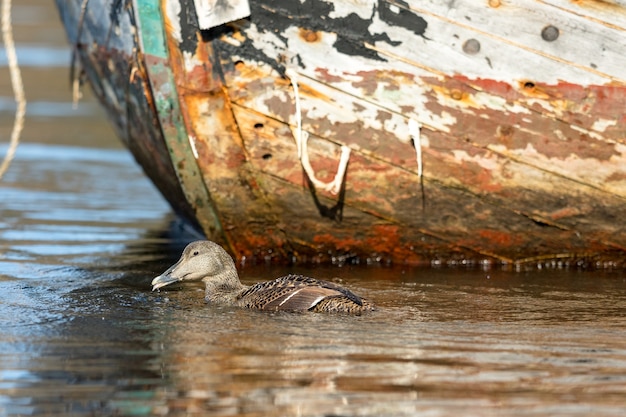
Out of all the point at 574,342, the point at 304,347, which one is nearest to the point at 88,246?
the point at 304,347

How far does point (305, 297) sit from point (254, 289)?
0.45m

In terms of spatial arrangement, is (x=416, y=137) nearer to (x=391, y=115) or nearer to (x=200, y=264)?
(x=391, y=115)

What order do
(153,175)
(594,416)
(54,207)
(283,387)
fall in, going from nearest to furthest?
1. (594,416)
2. (283,387)
3. (153,175)
4. (54,207)

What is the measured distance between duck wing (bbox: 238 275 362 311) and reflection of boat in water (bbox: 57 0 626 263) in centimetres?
96

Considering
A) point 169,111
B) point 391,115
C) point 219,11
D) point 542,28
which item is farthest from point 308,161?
point 542,28

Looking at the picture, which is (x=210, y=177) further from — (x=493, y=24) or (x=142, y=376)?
(x=142, y=376)

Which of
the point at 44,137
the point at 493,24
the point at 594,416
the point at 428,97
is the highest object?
the point at 493,24

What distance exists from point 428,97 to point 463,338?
1840 mm

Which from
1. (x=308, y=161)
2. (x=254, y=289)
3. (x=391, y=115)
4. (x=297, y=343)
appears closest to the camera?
(x=297, y=343)

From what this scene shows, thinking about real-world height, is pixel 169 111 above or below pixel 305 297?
above

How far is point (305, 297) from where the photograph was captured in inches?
250

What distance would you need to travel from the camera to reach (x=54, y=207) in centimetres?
1020

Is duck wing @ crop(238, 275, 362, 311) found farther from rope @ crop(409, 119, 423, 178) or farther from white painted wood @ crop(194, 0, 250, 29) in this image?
white painted wood @ crop(194, 0, 250, 29)

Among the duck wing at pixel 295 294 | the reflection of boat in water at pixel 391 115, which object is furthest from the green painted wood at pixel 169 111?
the duck wing at pixel 295 294
